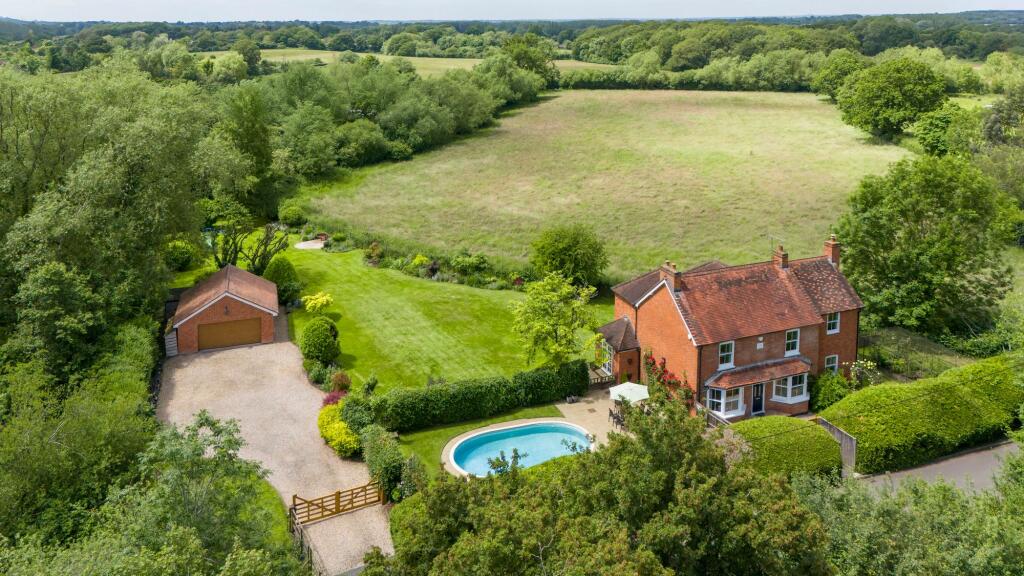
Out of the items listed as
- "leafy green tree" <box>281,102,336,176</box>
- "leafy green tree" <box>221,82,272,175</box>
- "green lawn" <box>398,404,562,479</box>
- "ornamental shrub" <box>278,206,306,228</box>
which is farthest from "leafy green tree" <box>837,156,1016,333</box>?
"leafy green tree" <box>281,102,336,176</box>

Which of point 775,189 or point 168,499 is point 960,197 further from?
point 168,499

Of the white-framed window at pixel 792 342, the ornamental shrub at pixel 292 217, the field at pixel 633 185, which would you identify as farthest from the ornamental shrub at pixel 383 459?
the ornamental shrub at pixel 292 217

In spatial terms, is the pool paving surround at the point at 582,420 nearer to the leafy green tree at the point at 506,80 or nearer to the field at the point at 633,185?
the field at the point at 633,185

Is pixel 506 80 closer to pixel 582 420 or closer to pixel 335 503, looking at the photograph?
pixel 582 420

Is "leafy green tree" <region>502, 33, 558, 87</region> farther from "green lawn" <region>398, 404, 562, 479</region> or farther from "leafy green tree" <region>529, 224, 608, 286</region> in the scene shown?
"green lawn" <region>398, 404, 562, 479</region>

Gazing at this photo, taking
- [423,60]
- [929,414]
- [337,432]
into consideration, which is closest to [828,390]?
[929,414]

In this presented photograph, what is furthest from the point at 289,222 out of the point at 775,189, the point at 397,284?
the point at 775,189

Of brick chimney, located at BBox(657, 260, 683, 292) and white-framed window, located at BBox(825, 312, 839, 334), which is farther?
white-framed window, located at BBox(825, 312, 839, 334)
